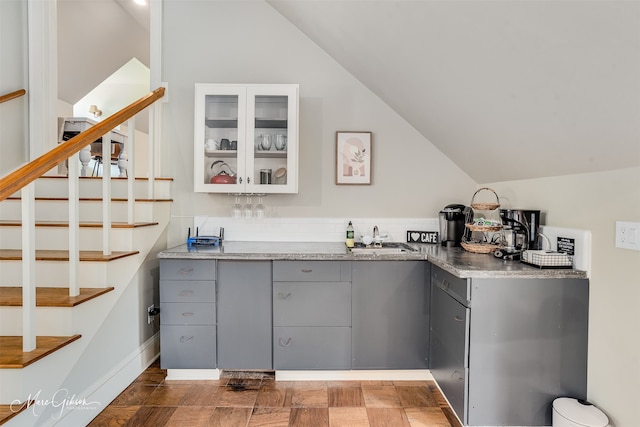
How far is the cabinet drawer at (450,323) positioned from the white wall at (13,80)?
3325 millimetres

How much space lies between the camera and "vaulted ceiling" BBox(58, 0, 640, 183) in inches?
42.9

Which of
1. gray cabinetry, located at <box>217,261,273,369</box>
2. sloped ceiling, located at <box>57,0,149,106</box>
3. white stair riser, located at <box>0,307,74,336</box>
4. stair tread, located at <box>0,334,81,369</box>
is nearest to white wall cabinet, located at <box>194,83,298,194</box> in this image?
gray cabinetry, located at <box>217,261,273,369</box>

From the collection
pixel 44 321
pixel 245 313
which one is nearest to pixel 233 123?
pixel 245 313

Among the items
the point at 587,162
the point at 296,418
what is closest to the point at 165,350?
the point at 296,418

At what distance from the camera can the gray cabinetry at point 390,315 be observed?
2207 mm

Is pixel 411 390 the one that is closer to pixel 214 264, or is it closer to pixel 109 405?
pixel 214 264

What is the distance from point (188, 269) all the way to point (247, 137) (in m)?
1.04

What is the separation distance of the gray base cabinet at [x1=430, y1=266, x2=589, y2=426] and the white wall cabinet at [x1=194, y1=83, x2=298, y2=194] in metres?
1.55

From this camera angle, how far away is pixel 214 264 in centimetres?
222

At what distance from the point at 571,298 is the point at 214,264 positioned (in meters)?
2.03

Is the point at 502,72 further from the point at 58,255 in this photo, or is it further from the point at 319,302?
Answer: the point at 58,255

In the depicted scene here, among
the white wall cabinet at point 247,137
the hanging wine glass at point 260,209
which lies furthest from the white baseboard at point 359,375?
the white wall cabinet at point 247,137

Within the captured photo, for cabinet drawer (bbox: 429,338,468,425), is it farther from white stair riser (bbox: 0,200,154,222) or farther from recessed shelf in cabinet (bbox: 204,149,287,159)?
white stair riser (bbox: 0,200,154,222)

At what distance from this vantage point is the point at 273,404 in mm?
2027
